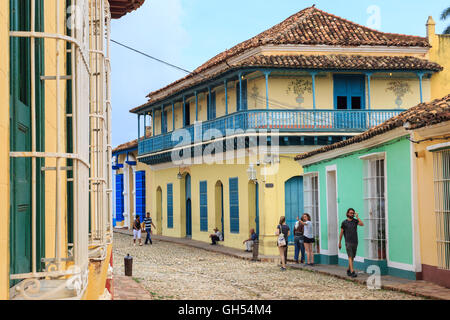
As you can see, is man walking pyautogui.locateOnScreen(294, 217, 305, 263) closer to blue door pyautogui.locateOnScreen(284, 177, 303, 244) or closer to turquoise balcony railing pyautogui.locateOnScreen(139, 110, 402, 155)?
blue door pyautogui.locateOnScreen(284, 177, 303, 244)

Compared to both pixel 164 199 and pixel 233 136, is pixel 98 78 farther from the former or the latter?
pixel 164 199

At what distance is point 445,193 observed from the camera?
505 inches

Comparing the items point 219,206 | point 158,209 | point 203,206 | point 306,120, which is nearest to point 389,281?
point 306,120

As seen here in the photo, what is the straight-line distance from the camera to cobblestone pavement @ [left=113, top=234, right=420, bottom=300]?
41.6 feet

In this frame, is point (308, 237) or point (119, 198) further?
point (119, 198)

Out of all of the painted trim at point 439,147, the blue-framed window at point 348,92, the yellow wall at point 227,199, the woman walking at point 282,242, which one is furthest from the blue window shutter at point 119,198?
the painted trim at point 439,147

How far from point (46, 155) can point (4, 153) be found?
23 cm

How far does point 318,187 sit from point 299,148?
5.10 m

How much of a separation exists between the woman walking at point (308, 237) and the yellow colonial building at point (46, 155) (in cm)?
1134

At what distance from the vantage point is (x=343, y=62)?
25766mm

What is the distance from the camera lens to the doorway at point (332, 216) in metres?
19.2

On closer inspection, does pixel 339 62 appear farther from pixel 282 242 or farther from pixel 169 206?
pixel 169 206

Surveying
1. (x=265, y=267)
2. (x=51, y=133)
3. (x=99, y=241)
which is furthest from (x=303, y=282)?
(x=51, y=133)
